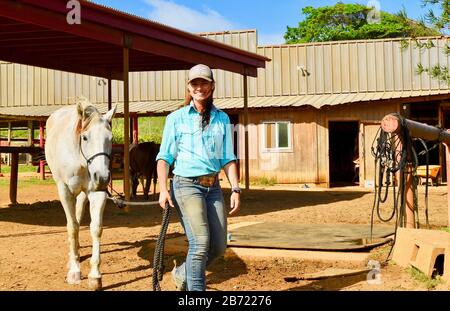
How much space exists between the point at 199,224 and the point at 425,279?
7.39ft

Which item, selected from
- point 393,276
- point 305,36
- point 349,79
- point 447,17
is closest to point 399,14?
point 447,17

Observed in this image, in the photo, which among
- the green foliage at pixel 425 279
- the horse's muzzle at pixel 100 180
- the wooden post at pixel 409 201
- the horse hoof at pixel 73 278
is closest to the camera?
the green foliage at pixel 425 279

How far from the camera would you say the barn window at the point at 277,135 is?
21422 millimetres

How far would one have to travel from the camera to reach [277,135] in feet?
70.5

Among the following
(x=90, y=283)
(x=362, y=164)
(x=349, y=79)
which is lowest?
(x=90, y=283)

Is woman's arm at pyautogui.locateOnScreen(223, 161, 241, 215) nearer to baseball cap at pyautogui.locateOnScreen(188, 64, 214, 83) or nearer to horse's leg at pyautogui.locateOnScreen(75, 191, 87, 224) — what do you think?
baseball cap at pyautogui.locateOnScreen(188, 64, 214, 83)

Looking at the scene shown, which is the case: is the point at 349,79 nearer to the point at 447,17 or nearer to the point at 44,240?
the point at 447,17

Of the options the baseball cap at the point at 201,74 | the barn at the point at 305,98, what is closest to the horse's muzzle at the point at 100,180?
the baseball cap at the point at 201,74

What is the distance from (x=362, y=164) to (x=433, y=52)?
20.3 feet

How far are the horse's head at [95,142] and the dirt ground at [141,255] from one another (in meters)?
1.07

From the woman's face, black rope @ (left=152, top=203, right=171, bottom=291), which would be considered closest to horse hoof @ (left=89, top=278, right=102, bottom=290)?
black rope @ (left=152, top=203, right=171, bottom=291)

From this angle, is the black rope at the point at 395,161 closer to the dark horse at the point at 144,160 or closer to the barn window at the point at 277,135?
the dark horse at the point at 144,160
